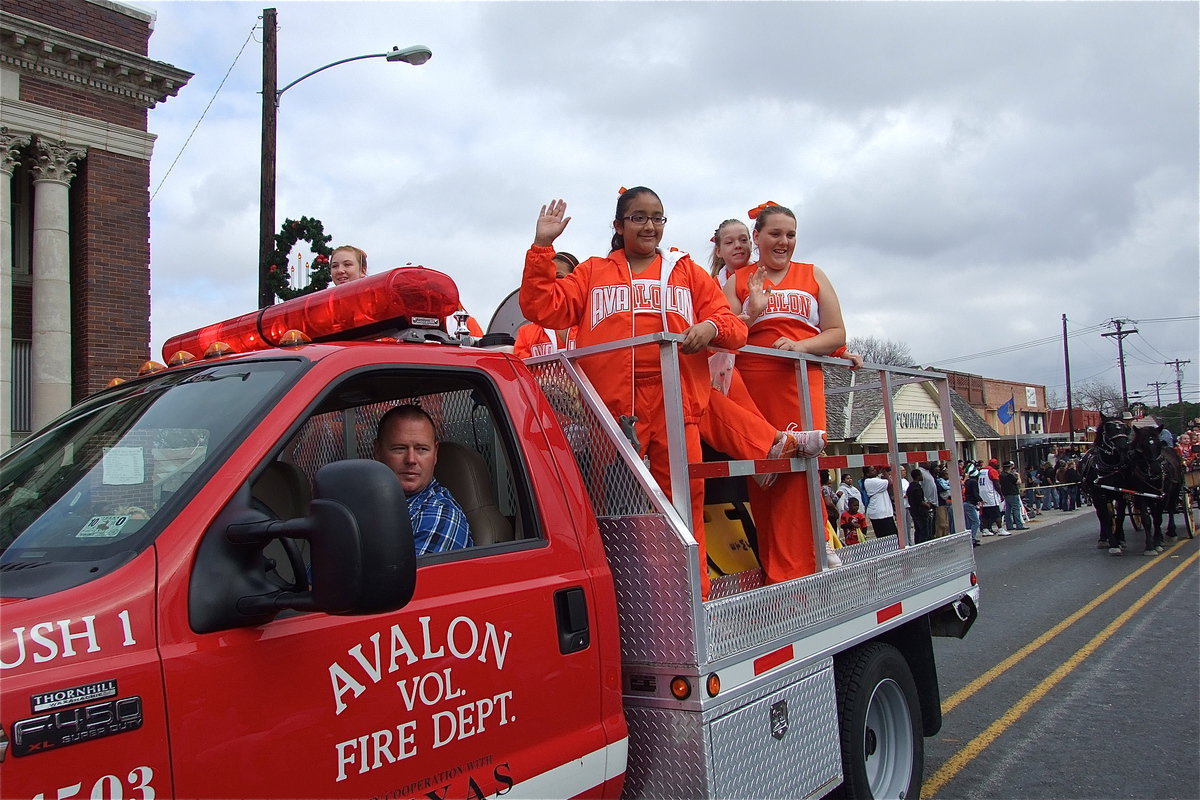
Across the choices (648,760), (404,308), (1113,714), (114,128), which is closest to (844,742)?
(648,760)

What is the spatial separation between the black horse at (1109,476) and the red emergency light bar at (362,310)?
50.2ft

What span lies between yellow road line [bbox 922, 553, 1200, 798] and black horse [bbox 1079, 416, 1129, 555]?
19.6ft

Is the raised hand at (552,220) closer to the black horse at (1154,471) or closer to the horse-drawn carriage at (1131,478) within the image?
the horse-drawn carriage at (1131,478)

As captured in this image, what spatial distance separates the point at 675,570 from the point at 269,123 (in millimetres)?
9543

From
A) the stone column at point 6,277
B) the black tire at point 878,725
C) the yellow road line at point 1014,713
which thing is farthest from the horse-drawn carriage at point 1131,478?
the stone column at point 6,277

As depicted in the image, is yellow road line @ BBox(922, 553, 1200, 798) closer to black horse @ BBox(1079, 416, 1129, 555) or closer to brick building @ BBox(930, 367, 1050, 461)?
black horse @ BBox(1079, 416, 1129, 555)

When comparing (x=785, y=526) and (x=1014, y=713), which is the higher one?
(x=785, y=526)

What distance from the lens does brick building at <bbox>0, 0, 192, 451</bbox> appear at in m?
13.3

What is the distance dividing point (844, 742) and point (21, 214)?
15267 mm

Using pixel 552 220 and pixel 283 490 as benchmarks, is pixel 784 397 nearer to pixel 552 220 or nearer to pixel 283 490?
pixel 552 220

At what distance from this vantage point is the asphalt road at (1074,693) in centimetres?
498

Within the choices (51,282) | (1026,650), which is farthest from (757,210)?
(51,282)

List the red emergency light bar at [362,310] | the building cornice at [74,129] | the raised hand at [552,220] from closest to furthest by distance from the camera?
the red emergency light bar at [362,310]
the raised hand at [552,220]
the building cornice at [74,129]

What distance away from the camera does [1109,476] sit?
51.2 feet
